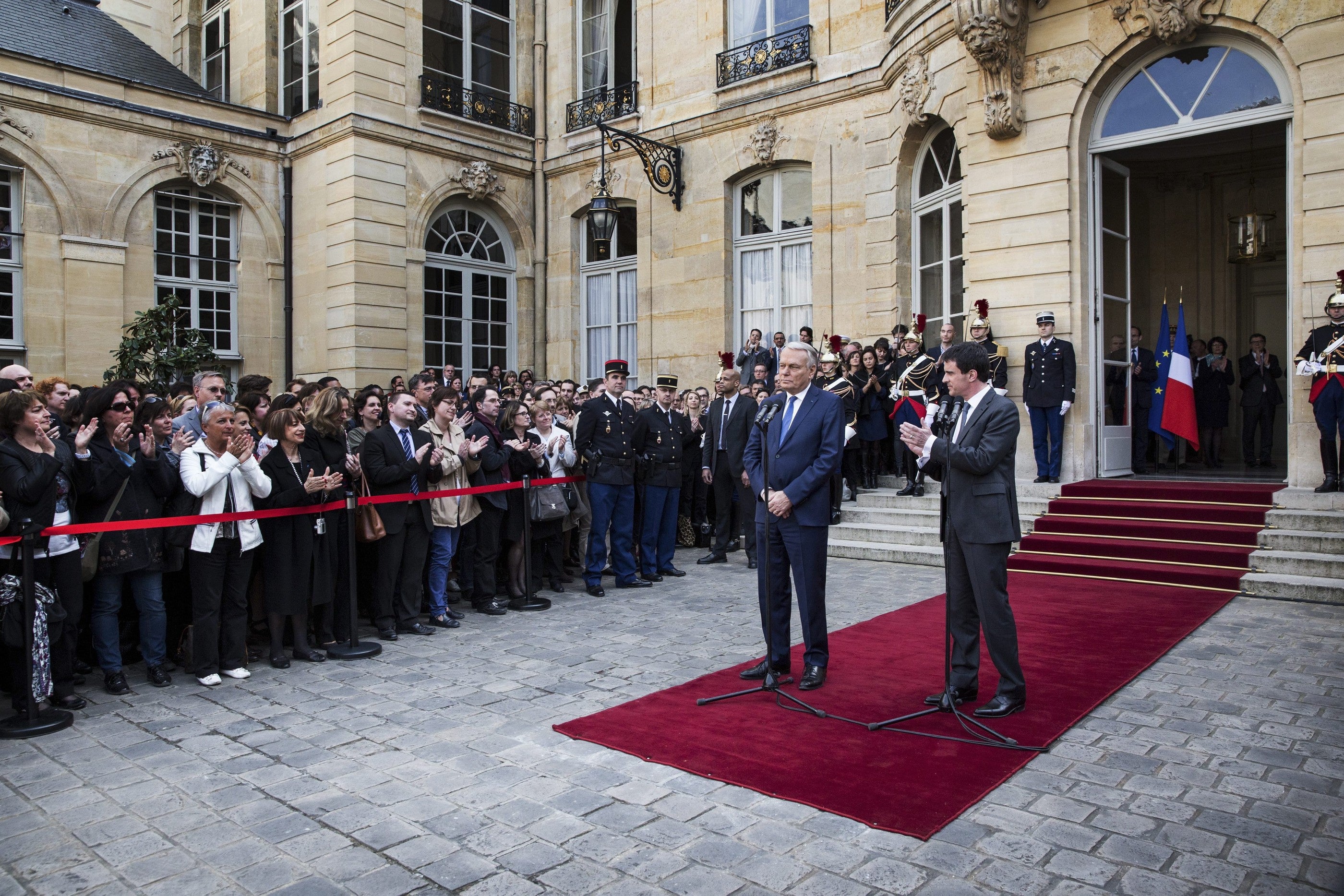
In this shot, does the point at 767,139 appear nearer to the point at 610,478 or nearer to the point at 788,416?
the point at 610,478

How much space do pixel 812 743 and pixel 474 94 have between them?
47.8ft

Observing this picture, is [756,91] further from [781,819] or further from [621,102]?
[781,819]

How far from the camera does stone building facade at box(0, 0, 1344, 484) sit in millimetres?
10234

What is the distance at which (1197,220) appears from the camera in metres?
14.3

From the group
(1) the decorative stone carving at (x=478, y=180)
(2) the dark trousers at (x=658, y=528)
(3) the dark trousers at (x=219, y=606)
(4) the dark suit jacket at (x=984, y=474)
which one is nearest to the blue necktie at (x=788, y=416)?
(4) the dark suit jacket at (x=984, y=474)

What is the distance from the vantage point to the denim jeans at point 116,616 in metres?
5.32

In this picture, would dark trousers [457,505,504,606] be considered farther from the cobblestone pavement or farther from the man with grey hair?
the man with grey hair

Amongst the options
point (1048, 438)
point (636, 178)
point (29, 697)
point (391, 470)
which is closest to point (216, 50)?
point (636, 178)

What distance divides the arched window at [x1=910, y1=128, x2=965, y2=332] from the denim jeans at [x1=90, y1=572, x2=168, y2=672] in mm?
9371

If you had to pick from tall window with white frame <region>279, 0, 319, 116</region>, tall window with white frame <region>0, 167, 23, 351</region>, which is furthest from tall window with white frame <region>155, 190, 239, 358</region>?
tall window with white frame <region>279, 0, 319, 116</region>

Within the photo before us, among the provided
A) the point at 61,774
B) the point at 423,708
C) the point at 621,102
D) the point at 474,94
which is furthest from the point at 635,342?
the point at 61,774

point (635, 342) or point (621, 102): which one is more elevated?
point (621, 102)

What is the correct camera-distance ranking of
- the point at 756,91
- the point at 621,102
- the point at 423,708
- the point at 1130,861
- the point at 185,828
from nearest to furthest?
the point at 1130,861 < the point at 185,828 < the point at 423,708 < the point at 756,91 < the point at 621,102

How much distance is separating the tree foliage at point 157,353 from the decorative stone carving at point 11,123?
2.90 metres
